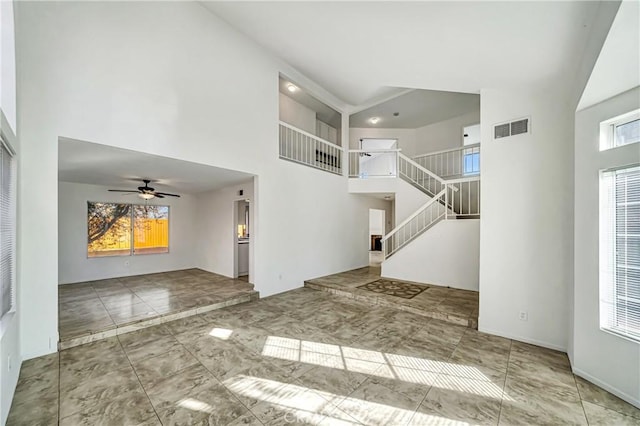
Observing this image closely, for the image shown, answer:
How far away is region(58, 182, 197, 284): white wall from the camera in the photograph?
6.03 metres

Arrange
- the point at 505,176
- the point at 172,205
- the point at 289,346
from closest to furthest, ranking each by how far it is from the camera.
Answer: the point at 289,346, the point at 505,176, the point at 172,205

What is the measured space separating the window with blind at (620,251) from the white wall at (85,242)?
9.02 meters

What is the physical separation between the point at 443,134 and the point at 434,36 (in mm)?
7099

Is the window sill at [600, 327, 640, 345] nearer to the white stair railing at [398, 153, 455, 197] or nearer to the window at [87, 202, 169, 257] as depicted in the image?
the white stair railing at [398, 153, 455, 197]

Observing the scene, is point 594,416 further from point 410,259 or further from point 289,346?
point 410,259

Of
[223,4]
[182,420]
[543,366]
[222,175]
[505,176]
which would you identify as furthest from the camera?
[222,175]

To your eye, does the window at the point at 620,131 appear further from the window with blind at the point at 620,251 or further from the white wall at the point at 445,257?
the white wall at the point at 445,257

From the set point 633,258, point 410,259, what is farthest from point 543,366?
point 410,259

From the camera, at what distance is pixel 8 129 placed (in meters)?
2.22

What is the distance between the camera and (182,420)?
2012 millimetres

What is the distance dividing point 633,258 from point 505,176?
1.59 meters

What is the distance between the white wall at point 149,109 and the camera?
A: 2832 mm

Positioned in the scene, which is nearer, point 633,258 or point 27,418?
point 27,418

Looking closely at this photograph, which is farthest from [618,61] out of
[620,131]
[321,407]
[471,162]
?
[471,162]
